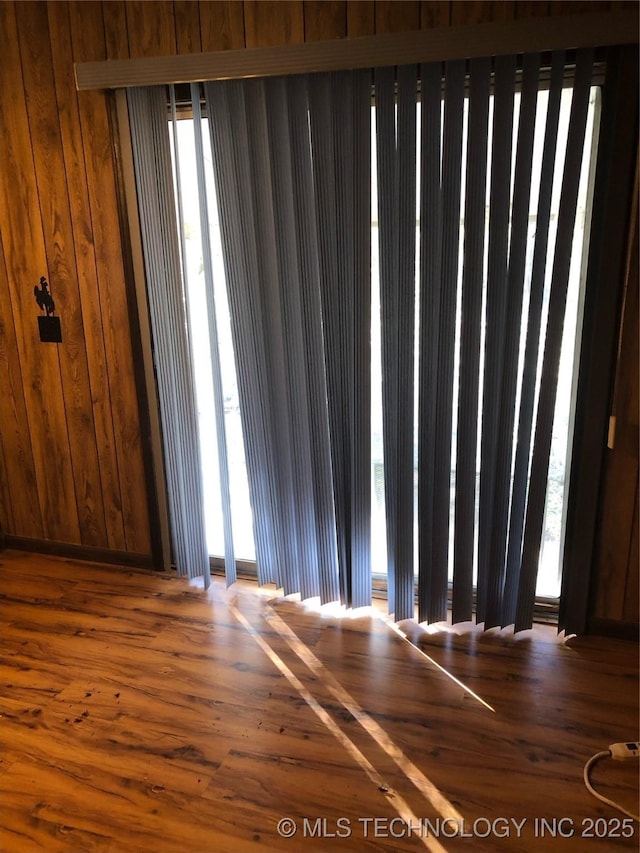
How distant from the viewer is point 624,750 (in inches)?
68.6

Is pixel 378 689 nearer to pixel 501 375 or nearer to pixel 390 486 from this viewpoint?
pixel 390 486

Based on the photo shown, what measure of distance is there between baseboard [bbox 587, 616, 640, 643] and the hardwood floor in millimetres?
41

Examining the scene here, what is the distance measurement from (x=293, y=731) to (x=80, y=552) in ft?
5.11

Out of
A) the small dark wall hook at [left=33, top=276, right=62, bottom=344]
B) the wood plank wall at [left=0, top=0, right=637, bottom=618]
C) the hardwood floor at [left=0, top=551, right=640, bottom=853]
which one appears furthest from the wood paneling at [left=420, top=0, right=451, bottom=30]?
the hardwood floor at [left=0, top=551, right=640, bottom=853]

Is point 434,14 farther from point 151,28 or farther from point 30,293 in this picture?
point 30,293

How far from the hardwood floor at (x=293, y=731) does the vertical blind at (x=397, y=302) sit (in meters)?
0.25

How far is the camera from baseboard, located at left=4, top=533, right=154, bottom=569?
2.87 m

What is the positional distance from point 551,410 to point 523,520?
1.36 feet

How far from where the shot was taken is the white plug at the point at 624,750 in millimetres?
1737

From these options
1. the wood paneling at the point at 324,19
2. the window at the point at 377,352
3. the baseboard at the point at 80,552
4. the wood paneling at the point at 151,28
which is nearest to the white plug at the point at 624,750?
the window at the point at 377,352

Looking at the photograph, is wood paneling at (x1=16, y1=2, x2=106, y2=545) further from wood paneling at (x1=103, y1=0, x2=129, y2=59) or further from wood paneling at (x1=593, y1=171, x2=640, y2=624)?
wood paneling at (x1=593, y1=171, x2=640, y2=624)

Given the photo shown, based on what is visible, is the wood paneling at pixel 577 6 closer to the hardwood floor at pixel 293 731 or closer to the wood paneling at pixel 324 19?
the wood paneling at pixel 324 19

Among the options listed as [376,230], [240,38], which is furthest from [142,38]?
[376,230]

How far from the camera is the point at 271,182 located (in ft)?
7.09
